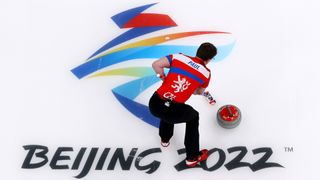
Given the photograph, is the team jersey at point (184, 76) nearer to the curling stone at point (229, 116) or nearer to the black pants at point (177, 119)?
the black pants at point (177, 119)

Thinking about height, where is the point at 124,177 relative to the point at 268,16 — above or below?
below

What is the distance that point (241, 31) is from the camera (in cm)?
361

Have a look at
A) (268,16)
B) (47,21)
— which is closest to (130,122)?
(47,21)

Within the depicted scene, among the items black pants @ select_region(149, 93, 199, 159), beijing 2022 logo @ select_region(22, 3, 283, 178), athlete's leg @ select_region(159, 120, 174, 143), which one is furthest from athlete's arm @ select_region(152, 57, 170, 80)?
beijing 2022 logo @ select_region(22, 3, 283, 178)

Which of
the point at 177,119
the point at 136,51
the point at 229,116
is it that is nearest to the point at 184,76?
the point at 177,119

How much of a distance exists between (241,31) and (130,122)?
1.25 m

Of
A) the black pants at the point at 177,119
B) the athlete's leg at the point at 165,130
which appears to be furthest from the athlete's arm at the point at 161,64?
the athlete's leg at the point at 165,130

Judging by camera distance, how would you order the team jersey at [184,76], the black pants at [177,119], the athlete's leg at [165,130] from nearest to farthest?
1. the team jersey at [184,76]
2. the black pants at [177,119]
3. the athlete's leg at [165,130]

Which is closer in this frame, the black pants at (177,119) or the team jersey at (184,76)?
the team jersey at (184,76)

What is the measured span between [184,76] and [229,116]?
0.69 meters

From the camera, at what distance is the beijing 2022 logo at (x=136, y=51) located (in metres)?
3.42

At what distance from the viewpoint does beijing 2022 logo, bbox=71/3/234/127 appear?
11.2ft

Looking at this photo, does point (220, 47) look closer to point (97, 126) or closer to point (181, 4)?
point (181, 4)

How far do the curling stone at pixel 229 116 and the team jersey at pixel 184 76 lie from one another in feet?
1.67
